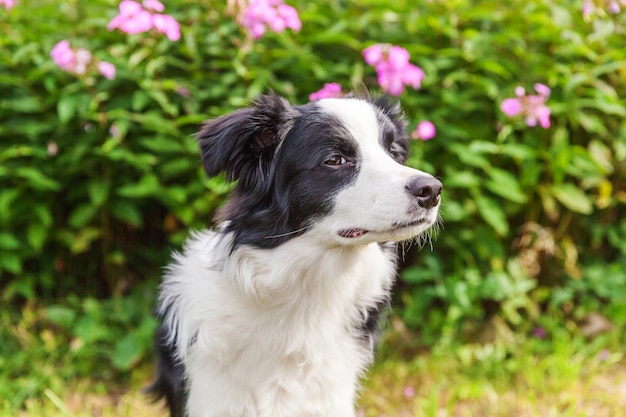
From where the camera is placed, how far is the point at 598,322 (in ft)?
14.4

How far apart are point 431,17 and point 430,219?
208 cm

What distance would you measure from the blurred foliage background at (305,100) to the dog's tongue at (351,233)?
4.87 ft

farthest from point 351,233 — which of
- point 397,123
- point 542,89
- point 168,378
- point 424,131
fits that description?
point 542,89

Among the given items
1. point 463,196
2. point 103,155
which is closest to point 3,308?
point 103,155

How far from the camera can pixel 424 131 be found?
146 inches

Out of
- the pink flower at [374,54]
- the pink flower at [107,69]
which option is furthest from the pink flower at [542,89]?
the pink flower at [107,69]

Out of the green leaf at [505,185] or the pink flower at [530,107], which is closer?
the pink flower at [530,107]

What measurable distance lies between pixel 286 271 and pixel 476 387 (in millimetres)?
1776

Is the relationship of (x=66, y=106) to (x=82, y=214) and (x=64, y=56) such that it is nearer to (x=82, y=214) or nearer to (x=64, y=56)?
(x=64, y=56)

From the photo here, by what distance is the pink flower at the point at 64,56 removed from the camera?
140 inches

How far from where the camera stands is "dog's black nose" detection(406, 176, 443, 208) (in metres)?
2.22

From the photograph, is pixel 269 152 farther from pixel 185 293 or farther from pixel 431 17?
pixel 431 17

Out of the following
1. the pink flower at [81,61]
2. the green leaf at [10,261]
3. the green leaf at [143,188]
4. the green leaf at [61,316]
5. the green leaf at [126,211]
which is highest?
the pink flower at [81,61]

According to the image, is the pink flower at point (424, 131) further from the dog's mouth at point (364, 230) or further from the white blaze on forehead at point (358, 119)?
the dog's mouth at point (364, 230)
